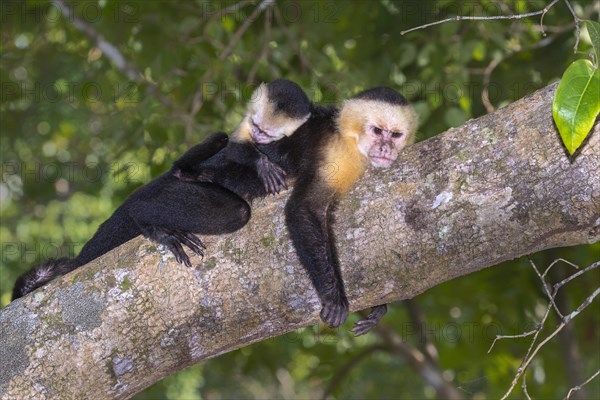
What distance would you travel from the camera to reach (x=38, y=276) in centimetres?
348

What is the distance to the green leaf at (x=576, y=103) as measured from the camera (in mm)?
2006

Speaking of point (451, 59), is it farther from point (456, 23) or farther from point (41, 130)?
point (41, 130)

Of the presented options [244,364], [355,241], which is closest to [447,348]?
[244,364]

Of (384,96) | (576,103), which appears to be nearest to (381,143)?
(384,96)

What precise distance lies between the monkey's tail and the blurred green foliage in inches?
63.3

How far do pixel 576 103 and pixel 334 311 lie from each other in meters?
1.34

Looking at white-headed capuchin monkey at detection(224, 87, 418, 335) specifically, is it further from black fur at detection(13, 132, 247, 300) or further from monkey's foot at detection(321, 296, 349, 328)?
black fur at detection(13, 132, 247, 300)

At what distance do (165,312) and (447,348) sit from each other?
13.1 ft

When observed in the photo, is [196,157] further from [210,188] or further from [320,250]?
[320,250]

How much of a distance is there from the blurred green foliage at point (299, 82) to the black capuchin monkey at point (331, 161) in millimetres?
1032

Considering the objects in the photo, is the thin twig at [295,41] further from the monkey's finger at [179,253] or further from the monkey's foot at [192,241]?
the monkey's finger at [179,253]

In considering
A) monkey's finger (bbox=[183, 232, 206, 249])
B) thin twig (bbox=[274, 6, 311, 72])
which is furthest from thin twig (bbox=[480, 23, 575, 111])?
monkey's finger (bbox=[183, 232, 206, 249])

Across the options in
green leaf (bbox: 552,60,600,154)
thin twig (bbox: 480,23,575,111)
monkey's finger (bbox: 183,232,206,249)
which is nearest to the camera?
green leaf (bbox: 552,60,600,154)

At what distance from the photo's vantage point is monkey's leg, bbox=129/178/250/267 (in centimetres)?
306
